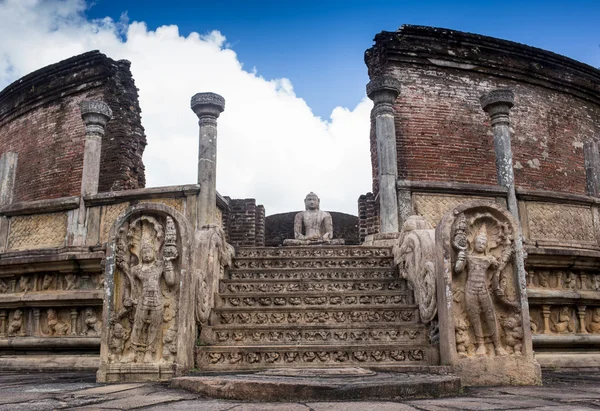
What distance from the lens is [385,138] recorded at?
9391 millimetres

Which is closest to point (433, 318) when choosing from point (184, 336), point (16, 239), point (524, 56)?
point (184, 336)

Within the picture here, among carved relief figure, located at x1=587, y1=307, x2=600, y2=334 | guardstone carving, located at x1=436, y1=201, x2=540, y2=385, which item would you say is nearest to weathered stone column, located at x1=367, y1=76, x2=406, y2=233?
carved relief figure, located at x1=587, y1=307, x2=600, y2=334

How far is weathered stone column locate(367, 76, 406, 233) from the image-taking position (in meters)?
8.72

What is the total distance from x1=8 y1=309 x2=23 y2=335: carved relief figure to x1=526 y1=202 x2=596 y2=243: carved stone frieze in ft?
23.2

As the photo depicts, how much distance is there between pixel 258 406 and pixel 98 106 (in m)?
7.43

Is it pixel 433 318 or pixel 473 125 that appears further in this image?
Answer: pixel 473 125

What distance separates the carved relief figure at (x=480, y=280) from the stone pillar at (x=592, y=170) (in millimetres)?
5562

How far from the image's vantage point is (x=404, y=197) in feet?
27.1

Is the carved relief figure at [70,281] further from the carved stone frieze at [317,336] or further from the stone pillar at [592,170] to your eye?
the stone pillar at [592,170]

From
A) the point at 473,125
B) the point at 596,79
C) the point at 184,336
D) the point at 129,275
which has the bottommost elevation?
the point at 184,336

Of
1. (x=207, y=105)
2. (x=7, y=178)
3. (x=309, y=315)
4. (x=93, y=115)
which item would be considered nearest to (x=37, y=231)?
(x=93, y=115)

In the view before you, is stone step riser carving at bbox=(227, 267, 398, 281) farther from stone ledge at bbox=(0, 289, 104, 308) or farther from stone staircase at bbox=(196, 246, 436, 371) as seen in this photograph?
stone ledge at bbox=(0, 289, 104, 308)

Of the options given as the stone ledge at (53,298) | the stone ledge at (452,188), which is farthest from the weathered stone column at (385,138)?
the stone ledge at (53,298)

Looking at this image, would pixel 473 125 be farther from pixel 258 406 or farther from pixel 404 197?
pixel 258 406
